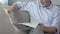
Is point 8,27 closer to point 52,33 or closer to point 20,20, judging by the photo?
point 20,20

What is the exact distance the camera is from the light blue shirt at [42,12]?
5.50 feet

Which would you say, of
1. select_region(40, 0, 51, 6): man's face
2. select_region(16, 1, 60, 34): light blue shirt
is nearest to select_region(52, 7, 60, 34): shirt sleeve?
select_region(16, 1, 60, 34): light blue shirt

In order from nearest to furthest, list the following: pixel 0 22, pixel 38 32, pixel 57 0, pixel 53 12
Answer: pixel 38 32 → pixel 0 22 → pixel 53 12 → pixel 57 0

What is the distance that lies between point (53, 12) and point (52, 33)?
14.2 inches

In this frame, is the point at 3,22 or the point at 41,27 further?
the point at 3,22

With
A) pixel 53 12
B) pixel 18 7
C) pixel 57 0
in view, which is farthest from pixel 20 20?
pixel 57 0

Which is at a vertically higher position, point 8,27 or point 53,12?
point 53,12

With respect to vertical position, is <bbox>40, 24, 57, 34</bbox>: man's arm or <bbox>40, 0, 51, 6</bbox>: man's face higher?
<bbox>40, 0, 51, 6</bbox>: man's face

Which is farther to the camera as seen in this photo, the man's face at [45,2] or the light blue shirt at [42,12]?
the man's face at [45,2]

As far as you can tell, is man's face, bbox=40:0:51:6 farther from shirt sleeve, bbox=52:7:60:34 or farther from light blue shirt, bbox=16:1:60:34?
shirt sleeve, bbox=52:7:60:34

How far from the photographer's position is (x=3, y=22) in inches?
61.8

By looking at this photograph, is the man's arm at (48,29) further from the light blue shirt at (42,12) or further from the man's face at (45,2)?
the man's face at (45,2)

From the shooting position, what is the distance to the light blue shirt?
1.68 metres

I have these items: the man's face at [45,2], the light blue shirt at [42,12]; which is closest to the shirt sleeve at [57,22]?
the light blue shirt at [42,12]
